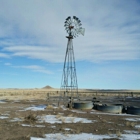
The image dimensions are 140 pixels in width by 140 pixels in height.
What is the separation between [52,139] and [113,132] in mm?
3250

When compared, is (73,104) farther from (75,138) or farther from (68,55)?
(75,138)

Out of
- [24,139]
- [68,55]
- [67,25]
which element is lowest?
[24,139]

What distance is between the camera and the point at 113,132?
10.8 m

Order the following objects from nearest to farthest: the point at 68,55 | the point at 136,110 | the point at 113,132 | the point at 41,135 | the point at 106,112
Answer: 1. the point at 41,135
2. the point at 113,132
3. the point at 136,110
4. the point at 106,112
5. the point at 68,55

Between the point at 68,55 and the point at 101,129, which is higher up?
the point at 68,55

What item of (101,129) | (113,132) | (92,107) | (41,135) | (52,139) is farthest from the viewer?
(92,107)

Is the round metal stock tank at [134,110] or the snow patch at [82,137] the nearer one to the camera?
the snow patch at [82,137]

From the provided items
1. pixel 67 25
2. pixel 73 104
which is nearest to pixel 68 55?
pixel 67 25

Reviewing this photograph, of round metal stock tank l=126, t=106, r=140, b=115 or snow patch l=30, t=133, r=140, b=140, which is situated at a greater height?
round metal stock tank l=126, t=106, r=140, b=115

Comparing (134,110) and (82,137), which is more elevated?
(134,110)

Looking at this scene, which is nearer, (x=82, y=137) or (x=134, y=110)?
(x=82, y=137)

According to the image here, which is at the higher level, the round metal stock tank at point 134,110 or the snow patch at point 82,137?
the round metal stock tank at point 134,110

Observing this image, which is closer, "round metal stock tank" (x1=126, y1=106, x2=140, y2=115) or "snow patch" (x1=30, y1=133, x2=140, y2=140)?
"snow patch" (x1=30, y1=133, x2=140, y2=140)

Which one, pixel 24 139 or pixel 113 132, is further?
pixel 113 132
